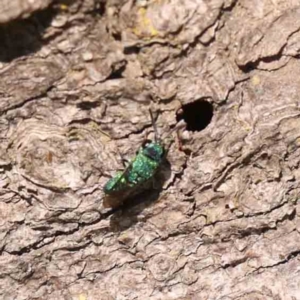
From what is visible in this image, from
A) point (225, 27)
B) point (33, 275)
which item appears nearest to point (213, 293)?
point (33, 275)

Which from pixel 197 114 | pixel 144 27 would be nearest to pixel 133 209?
pixel 197 114

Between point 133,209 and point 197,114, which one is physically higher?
point 197,114

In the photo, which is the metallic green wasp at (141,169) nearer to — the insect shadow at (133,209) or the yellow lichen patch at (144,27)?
the insect shadow at (133,209)

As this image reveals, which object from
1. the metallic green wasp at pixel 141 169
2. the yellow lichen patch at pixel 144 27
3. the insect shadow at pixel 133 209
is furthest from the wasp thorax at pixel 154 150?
the yellow lichen patch at pixel 144 27

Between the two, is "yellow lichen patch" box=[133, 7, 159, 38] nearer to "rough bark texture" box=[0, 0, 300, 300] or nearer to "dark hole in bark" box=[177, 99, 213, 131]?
"rough bark texture" box=[0, 0, 300, 300]

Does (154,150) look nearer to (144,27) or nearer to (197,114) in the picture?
(197,114)

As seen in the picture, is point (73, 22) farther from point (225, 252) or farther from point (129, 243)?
point (225, 252)

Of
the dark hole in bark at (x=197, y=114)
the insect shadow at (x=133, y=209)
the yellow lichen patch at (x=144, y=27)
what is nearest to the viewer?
the yellow lichen patch at (x=144, y=27)
